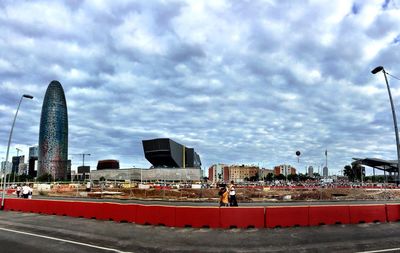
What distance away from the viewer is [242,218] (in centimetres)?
1677

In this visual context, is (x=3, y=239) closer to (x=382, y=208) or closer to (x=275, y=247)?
(x=275, y=247)

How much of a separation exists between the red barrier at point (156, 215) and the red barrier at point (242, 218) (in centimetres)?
247

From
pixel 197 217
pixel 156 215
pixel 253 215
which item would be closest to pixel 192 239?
pixel 197 217

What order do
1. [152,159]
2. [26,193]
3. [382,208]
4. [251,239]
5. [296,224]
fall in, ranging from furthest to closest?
[152,159] → [26,193] → [382,208] → [296,224] → [251,239]

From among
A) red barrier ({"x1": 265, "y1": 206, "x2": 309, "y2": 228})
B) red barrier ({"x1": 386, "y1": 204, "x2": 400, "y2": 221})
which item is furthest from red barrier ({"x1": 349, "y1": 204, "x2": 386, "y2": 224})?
red barrier ({"x1": 265, "y1": 206, "x2": 309, "y2": 228})

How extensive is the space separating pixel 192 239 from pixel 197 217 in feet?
9.13

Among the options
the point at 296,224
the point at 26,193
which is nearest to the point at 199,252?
the point at 296,224

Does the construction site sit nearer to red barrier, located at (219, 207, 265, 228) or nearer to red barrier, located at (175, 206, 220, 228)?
red barrier, located at (175, 206, 220, 228)

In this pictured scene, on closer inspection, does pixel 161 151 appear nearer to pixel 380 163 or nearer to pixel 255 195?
pixel 380 163

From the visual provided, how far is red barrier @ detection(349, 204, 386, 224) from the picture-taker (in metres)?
17.9

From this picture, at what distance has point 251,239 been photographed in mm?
14141

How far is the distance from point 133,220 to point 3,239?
6300 millimetres

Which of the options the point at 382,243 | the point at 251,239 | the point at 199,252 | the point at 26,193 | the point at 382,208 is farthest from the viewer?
the point at 26,193

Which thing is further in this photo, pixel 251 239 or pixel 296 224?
pixel 296 224
